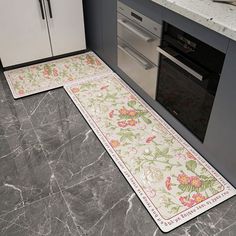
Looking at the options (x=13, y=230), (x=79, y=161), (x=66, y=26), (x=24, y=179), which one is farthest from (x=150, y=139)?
(x=66, y=26)

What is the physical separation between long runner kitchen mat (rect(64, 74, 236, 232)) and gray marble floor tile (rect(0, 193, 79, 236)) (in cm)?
40

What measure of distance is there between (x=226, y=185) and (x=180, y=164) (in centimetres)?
28

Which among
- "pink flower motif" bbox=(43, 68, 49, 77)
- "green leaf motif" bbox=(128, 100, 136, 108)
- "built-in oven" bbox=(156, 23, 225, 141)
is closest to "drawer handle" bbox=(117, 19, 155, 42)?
"built-in oven" bbox=(156, 23, 225, 141)

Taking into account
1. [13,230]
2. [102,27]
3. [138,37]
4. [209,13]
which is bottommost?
[13,230]

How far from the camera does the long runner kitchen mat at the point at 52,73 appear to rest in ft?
7.64

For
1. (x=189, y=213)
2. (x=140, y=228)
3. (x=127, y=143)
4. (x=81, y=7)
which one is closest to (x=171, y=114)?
(x=127, y=143)

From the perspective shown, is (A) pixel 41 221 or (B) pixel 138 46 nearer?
(A) pixel 41 221

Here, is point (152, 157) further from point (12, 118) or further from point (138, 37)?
point (12, 118)

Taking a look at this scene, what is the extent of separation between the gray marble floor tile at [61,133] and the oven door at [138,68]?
0.53 m

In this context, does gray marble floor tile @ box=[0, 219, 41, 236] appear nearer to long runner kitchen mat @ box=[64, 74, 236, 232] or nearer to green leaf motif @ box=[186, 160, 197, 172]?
long runner kitchen mat @ box=[64, 74, 236, 232]

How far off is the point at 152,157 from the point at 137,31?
0.86 metres

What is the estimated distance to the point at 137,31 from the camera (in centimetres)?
187

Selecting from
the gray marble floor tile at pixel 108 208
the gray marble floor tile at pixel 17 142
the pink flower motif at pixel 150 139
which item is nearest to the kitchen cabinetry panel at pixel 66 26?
the gray marble floor tile at pixel 17 142

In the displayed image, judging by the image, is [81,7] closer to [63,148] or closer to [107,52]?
[107,52]
